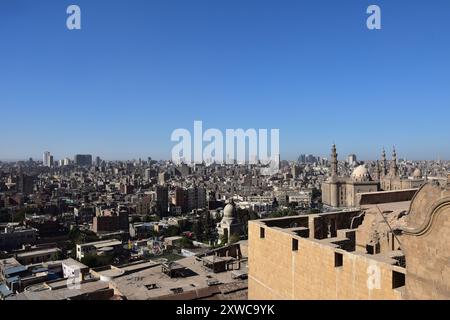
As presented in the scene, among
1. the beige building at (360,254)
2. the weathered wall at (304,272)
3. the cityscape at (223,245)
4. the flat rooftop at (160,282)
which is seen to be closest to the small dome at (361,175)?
the cityscape at (223,245)

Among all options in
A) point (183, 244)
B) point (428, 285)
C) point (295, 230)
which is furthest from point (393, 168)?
point (428, 285)

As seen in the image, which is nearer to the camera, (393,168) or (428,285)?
(428,285)

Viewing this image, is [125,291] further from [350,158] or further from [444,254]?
[350,158]

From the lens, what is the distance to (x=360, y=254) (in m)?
4.06

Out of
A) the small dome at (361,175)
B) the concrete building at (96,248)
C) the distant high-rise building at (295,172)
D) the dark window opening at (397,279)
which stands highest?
the dark window opening at (397,279)

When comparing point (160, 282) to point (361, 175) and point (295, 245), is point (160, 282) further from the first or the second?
point (361, 175)

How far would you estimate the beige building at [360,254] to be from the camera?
10.9 ft

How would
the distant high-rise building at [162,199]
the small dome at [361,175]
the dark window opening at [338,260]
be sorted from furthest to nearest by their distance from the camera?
the distant high-rise building at [162,199]
the small dome at [361,175]
the dark window opening at [338,260]

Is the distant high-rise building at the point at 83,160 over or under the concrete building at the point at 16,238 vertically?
over

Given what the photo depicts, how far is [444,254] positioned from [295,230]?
2.46 m

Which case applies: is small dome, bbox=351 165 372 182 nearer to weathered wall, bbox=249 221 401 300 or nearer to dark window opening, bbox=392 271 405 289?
weathered wall, bbox=249 221 401 300

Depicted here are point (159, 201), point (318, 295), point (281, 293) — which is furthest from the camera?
point (159, 201)

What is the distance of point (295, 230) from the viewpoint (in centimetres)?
555

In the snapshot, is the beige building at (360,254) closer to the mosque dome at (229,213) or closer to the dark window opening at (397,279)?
the dark window opening at (397,279)
